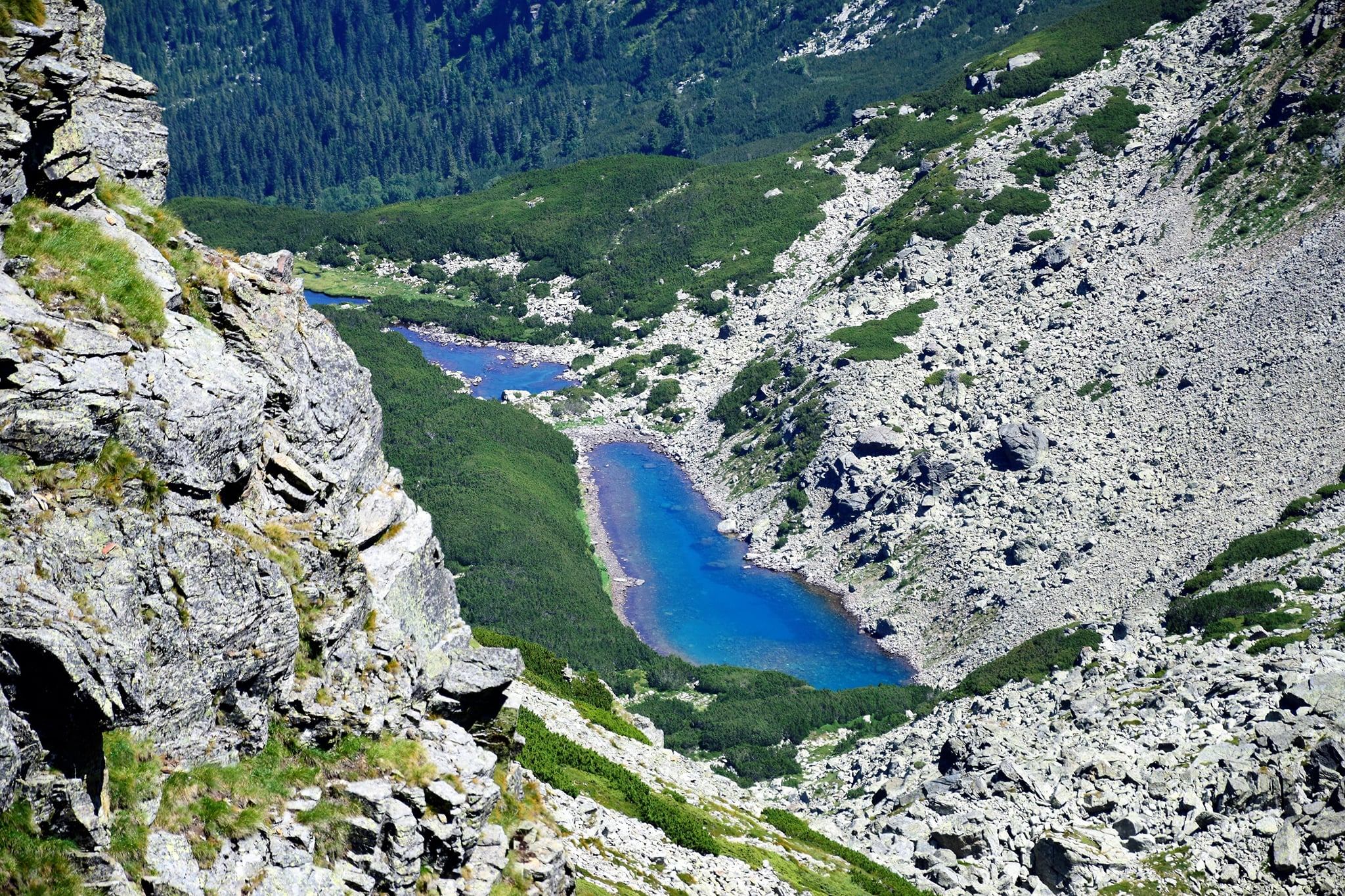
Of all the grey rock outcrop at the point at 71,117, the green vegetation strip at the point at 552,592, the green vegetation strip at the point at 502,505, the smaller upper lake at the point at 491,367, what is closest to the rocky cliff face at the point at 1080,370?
the green vegetation strip at the point at 552,592

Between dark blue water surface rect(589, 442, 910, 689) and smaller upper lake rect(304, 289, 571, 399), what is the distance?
2984 centimetres

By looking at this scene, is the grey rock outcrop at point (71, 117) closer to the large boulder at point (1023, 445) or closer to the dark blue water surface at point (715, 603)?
the dark blue water surface at point (715, 603)

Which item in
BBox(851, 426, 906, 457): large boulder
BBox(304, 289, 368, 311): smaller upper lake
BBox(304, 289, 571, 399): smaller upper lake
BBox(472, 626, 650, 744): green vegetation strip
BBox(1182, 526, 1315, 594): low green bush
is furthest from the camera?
BBox(304, 289, 368, 311): smaller upper lake

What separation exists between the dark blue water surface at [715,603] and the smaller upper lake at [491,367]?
2984 centimetres

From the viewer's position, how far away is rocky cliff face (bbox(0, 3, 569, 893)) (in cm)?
1975

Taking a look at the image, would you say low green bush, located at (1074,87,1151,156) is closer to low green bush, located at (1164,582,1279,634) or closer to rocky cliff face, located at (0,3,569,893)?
low green bush, located at (1164,582,1279,634)

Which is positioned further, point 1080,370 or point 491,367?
point 491,367

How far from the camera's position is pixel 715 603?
102 metres

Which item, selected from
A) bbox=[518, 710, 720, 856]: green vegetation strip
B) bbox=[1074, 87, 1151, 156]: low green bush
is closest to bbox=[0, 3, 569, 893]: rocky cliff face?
bbox=[518, 710, 720, 856]: green vegetation strip

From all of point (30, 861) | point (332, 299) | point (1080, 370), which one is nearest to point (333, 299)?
point (332, 299)

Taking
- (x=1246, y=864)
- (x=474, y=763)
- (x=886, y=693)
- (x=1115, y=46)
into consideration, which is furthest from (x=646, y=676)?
(x=1115, y=46)

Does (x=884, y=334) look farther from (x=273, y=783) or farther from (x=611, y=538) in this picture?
(x=273, y=783)

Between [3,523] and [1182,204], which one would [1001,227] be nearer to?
[1182,204]

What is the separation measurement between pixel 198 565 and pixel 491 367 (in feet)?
447
